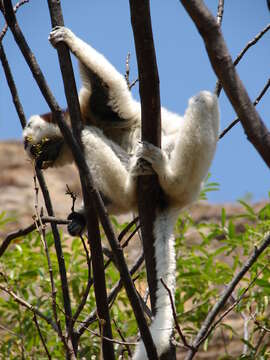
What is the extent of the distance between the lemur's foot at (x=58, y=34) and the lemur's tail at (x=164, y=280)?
1590 mm

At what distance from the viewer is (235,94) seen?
2346 mm

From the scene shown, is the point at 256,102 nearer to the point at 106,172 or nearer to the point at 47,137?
the point at 106,172

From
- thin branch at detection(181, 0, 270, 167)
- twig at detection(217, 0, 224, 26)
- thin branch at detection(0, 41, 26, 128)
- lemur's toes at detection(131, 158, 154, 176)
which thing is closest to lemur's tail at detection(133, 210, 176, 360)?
lemur's toes at detection(131, 158, 154, 176)

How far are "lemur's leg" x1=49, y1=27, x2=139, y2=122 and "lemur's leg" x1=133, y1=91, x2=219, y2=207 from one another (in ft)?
3.18

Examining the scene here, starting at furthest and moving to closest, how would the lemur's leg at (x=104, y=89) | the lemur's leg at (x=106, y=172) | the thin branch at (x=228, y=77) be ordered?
the lemur's leg at (x=104, y=89) < the lemur's leg at (x=106, y=172) < the thin branch at (x=228, y=77)

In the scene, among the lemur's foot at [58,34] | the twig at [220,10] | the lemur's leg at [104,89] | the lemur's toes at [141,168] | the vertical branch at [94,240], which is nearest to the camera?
the vertical branch at [94,240]

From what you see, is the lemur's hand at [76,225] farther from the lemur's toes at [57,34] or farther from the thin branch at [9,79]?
the lemur's toes at [57,34]

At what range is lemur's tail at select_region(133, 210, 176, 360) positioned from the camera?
3.63m

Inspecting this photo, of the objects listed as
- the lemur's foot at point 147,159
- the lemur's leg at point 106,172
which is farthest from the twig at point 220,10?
the lemur's leg at point 106,172

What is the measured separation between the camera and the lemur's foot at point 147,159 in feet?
14.7

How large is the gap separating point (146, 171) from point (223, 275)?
1748 millimetres

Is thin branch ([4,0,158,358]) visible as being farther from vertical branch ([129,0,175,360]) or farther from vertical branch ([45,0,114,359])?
vertical branch ([129,0,175,360])

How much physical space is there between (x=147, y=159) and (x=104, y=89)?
113 centimetres

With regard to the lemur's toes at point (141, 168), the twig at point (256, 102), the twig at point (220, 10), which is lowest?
the lemur's toes at point (141, 168)
